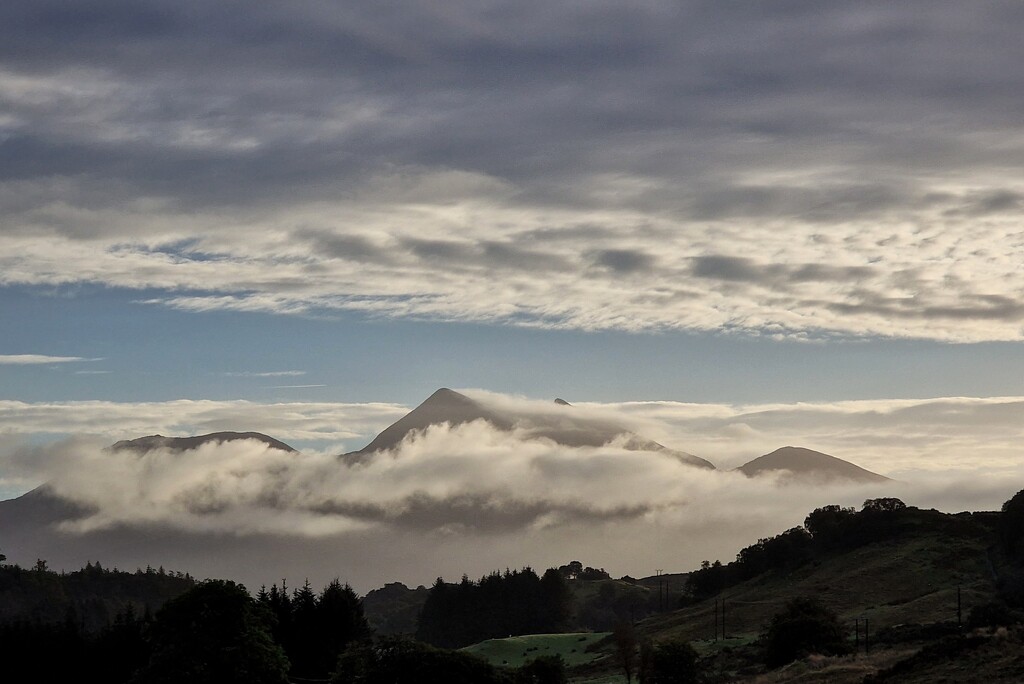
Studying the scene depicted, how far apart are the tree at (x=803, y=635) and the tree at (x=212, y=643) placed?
4710cm

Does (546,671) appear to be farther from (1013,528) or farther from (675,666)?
(1013,528)

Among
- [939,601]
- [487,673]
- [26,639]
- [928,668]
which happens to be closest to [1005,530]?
[939,601]

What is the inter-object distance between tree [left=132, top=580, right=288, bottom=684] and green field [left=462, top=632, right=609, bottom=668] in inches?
3242

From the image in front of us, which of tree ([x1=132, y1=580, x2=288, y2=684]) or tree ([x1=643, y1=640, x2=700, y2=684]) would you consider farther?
tree ([x1=643, y1=640, x2=700, y2=684])

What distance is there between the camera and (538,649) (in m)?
170

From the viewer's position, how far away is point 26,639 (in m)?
139

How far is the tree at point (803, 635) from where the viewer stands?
9706 cm

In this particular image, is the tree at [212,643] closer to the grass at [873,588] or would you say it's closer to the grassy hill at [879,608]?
the grassy hill at [879,608]

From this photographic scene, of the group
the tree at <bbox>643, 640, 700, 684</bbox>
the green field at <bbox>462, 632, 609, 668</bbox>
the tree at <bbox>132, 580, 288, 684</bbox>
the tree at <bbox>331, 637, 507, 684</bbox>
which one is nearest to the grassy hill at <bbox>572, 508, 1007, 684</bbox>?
the tree at <bbox>643, 640, 700, 684</bbox>

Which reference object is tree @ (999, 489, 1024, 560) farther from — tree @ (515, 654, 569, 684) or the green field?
tree @ (515, 654, 569, 684)

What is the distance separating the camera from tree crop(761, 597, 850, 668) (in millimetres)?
97062

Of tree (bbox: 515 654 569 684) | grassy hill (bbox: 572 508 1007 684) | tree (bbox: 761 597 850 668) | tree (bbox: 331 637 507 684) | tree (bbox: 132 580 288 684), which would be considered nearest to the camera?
tree (bbox: 331 637 507 684)

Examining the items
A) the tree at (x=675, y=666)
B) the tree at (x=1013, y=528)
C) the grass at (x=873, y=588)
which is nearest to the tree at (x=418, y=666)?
the tree at (x=675, y=666)

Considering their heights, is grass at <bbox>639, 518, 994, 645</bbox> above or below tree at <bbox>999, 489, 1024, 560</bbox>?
below
